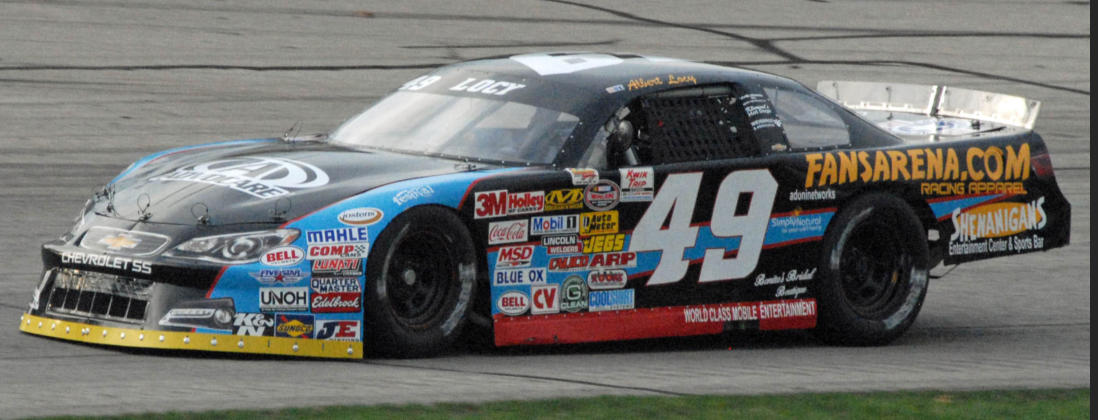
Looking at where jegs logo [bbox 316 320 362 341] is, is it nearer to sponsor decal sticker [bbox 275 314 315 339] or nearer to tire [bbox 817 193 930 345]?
sponsor decal sticker [bbox 275 314 315 339]

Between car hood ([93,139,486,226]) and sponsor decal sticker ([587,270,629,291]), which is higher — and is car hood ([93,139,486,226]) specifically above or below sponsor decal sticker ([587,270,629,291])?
above

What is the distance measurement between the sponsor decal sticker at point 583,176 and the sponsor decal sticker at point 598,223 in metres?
0.15

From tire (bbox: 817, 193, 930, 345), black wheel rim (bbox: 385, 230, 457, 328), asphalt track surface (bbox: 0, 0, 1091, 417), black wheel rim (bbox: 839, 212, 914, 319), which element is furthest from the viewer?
black wheel rim (bbox: 839, 212, 914, 319)

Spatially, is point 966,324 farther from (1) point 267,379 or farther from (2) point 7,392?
(2) point 7,392

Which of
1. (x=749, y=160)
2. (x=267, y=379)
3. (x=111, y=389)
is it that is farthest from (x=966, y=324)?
(x=111, y=389)

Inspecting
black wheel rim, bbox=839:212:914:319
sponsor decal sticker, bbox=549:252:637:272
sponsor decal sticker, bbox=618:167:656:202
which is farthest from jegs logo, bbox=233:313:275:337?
black wheel rim, bbox=839:212:914:319

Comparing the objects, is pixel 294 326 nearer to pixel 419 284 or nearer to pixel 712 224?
pixel 419 284

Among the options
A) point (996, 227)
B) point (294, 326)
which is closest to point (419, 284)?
point (294, 326)

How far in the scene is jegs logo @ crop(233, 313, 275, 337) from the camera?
7.08 metres

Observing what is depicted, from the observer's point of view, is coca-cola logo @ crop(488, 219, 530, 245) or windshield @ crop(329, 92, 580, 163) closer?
coca-cola logo @ crop(488, 219, 530, 245)

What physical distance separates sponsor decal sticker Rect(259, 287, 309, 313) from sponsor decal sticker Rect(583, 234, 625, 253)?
1.40m

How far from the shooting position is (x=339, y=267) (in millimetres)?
7203

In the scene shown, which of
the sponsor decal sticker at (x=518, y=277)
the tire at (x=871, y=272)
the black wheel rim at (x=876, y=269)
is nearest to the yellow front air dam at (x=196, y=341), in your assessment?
the sponsor decal sticker at (x=518, y=277)

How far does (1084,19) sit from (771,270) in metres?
19.9
